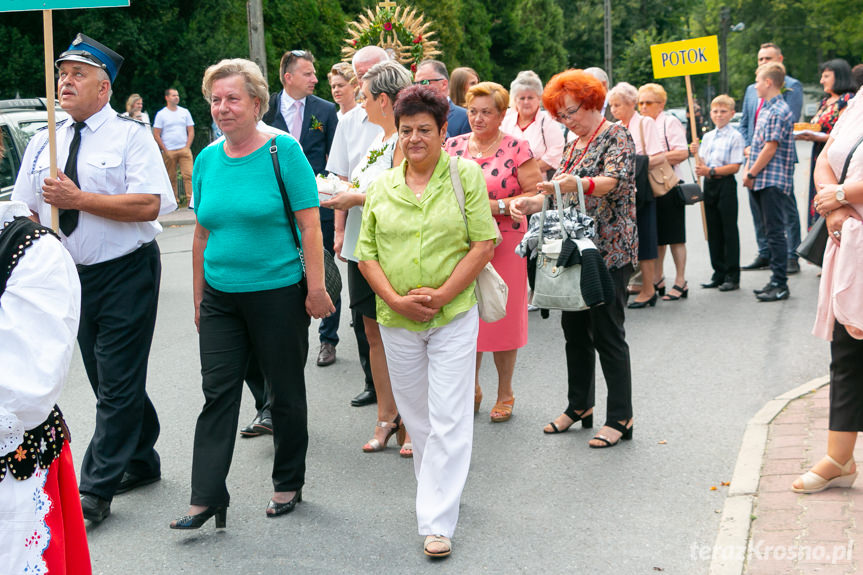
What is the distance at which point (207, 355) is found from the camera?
15.2 feet

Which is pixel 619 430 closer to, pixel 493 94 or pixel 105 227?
pixel 493 94

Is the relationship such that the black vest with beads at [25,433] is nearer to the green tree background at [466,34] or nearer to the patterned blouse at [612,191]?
the patterned blouse at [612,191]

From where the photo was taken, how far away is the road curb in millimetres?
4078

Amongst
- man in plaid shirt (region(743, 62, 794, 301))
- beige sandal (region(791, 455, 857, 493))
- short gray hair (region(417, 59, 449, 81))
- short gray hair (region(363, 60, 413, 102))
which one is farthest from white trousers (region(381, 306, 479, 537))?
man in plaid shirt (region(743, 62, 794, 301))

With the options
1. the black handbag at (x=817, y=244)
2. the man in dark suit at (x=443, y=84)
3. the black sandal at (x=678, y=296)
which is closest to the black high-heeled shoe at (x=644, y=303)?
the black sandal at (x=678, y=296)

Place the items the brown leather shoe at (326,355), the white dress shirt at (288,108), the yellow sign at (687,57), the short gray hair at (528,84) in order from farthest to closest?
the yellow sign at (687,57)
the short gray hair at (528,84)
the white dress shirt at (288,108)
the brown leather shoe at (326,355)

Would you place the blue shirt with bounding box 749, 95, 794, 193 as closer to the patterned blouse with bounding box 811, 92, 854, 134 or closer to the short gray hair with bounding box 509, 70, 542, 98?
the patterned blouse with bounding box 811, 92, 854, 134

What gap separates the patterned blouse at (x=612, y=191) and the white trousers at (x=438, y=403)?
54.0 inches

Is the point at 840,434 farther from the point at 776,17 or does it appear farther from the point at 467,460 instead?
the point at 776,17

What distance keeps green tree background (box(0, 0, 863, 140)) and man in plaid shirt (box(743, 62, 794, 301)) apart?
13.3 m

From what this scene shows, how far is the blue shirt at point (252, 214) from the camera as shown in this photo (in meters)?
4.58

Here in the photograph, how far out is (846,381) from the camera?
15.0 feet

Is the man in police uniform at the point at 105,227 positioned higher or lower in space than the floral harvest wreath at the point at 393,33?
lower

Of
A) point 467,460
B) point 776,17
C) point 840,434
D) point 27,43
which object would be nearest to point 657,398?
point 840,434
